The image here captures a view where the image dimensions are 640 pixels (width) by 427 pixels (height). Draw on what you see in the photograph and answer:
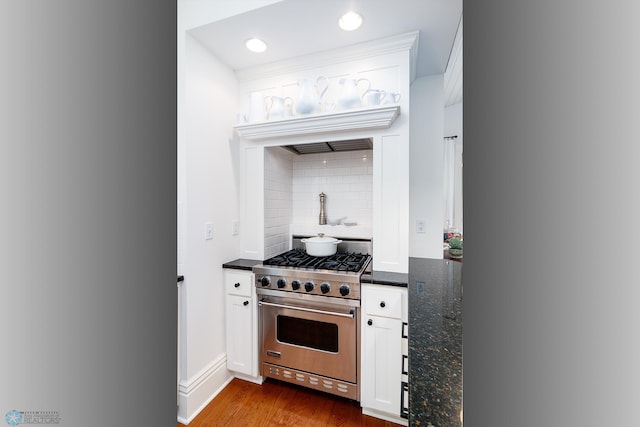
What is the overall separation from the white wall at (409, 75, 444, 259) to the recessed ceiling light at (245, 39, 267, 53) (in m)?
1.07

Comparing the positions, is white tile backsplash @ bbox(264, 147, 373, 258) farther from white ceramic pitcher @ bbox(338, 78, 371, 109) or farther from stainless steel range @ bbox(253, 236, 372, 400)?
white ceramic pitcher @ bbox(338, 78, 371, 109)

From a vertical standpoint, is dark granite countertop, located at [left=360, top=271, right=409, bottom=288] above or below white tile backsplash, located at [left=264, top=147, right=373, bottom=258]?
below

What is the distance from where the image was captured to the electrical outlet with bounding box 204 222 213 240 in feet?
6.04

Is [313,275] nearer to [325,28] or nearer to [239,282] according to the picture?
[239,282]

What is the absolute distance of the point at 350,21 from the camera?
1592 millimetres

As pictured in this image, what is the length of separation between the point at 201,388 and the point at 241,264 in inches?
28.6

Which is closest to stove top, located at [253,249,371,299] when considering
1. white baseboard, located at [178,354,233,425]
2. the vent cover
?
white baseboard, located at [178,354,233,425]

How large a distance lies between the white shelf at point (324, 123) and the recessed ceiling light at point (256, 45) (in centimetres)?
42

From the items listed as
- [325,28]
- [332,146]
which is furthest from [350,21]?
[332,146]

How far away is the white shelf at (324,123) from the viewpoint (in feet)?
5.49

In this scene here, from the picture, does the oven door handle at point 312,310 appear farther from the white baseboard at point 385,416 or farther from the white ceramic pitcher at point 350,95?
the white ceramic pitcher at point 350,95
